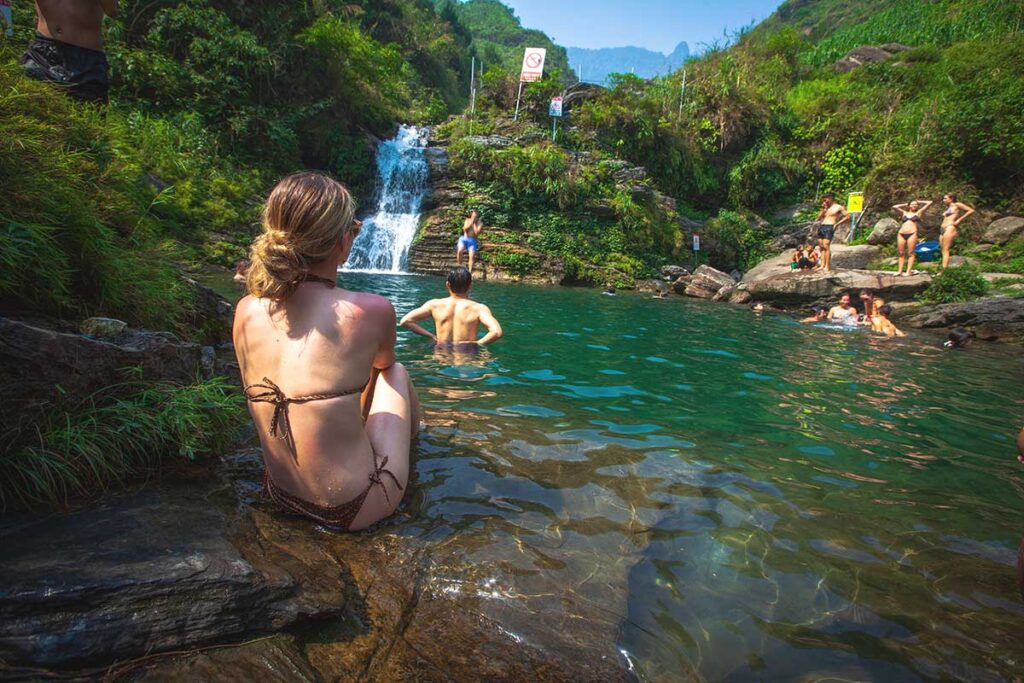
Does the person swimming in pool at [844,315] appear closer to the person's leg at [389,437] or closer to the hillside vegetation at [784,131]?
the hillside vegetation at [784,131]

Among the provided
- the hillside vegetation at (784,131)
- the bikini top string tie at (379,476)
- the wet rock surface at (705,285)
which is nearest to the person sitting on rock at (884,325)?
the wet rock surface at (705,285)

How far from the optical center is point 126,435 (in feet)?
7.58

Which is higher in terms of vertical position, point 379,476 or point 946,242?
point 946,242

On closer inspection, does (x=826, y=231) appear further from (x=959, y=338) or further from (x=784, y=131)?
(x=784, y=131)

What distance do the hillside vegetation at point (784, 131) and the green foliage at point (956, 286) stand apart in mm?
7579

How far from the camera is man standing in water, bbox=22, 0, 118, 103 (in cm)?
441

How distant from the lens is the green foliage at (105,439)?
1.98 m

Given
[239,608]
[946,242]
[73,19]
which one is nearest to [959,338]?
[946,242]

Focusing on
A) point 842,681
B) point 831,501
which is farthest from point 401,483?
point 831,501

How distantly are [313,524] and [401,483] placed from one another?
43 centimetres

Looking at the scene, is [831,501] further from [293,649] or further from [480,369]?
[480,369]

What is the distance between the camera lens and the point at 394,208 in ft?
68.8

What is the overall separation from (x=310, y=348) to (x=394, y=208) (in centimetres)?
2010

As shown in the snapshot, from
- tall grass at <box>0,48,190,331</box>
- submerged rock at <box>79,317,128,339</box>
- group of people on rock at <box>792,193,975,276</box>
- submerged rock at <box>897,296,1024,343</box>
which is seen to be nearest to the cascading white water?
tall grass at <box>0,48,190,331</box>
